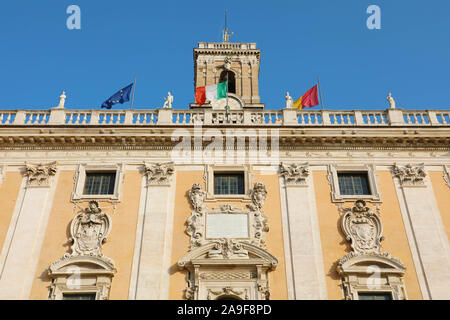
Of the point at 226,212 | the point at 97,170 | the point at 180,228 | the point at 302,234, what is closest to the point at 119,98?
the point at 97,170

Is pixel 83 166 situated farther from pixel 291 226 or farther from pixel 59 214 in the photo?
pixel 291 226

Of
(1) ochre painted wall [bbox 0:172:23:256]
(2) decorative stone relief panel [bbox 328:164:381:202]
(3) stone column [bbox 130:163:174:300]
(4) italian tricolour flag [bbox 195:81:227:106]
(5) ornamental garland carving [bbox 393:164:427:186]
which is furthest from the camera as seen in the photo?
(4) italian tricolour flag [bbox 195:81:227:106]

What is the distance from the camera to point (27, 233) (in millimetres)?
17734

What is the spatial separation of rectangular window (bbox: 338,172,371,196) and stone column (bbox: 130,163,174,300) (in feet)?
21.6

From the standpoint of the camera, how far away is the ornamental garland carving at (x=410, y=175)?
62.4ft

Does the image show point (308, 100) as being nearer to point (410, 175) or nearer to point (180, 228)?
point (410, 175)

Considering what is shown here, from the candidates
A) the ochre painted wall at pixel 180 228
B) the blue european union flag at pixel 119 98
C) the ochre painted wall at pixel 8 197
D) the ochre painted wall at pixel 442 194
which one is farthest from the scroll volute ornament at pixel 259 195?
the ochre painted wall at pixel 8 197

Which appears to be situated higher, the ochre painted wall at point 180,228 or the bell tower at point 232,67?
the bell tower at point 232,67

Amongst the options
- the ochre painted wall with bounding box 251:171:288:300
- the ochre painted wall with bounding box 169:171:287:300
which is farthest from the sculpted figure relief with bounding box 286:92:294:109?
the ochre painted wall with bounding box 169:171:287:300

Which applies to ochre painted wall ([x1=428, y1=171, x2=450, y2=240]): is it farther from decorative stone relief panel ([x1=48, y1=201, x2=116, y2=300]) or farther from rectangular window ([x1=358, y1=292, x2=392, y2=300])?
decorative stone relief panel ([x1=48, y1=201, x2=116, y2=300])

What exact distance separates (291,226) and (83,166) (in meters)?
8.40

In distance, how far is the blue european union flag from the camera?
22.9m

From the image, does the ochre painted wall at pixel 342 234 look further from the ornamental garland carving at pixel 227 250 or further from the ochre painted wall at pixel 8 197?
the ochre painted wall at pixel 8 197

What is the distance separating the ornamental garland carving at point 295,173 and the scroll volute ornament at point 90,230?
22.4 feet
